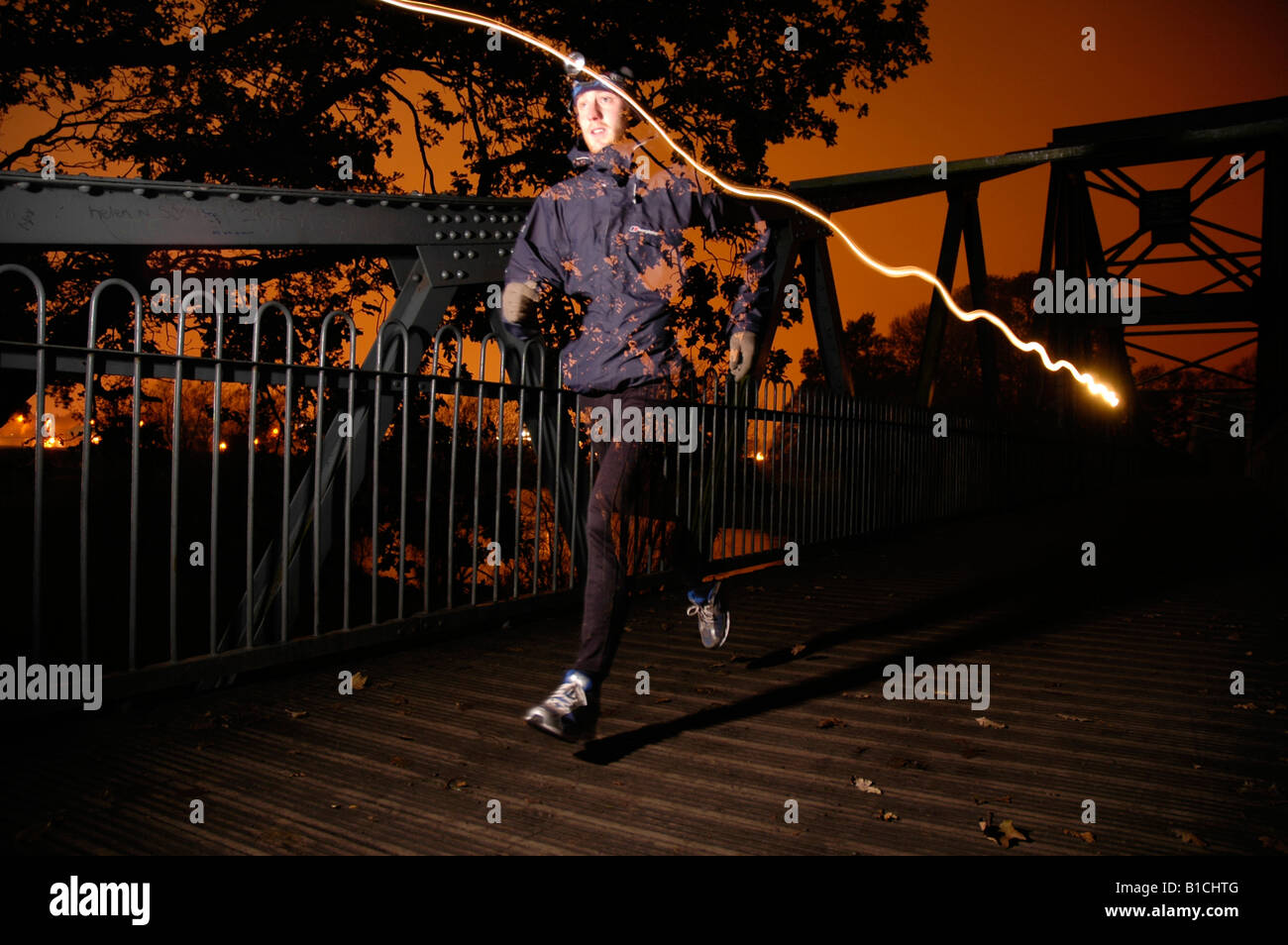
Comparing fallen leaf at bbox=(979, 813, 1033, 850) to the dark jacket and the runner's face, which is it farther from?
the runner's face

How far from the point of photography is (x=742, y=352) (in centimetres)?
356

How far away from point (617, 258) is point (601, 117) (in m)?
0.55

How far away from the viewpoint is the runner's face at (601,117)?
343cm

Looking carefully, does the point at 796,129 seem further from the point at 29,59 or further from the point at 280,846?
the point at 280,846

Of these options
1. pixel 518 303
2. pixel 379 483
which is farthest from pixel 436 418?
pixel 518 303

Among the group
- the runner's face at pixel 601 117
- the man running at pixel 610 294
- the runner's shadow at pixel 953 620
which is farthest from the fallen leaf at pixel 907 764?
the runner's face at pixel 601 117

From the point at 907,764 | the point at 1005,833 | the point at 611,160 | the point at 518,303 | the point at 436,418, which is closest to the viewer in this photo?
the point at 1005,833

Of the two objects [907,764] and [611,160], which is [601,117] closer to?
[611,160]

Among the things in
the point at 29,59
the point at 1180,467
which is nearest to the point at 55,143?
the point at 29,59

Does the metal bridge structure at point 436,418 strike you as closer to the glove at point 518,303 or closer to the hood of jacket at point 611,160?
the glove at point 518,303

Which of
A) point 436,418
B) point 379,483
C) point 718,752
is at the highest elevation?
point 436,418

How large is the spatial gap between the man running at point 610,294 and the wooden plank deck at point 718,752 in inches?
18.0

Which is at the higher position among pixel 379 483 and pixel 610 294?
pixel 610 294

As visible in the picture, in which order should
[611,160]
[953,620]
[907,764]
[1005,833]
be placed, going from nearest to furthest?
[1005,833], [907,764], [611,160], [953,620]
